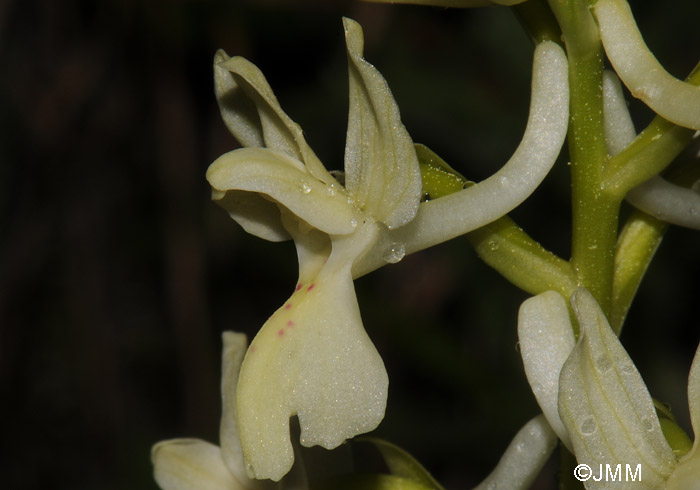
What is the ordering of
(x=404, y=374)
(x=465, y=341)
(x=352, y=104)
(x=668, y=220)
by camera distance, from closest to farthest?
(x=352, y=104) → (x=668, y=220) → (x=465, y=341) → (x=404, y=374)

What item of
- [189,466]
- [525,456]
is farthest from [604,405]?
[189,466]

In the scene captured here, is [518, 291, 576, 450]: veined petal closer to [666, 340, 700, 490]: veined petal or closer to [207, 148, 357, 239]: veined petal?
[666, 340, 700, 490]: veined petal

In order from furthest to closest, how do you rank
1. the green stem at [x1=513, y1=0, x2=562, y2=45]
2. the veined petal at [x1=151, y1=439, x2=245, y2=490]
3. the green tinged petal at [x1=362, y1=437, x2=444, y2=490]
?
the veined petal at [x1=151, y1=439, x2=245, y2=490] < the green tinged petal at [x1=362, y1=437, x2=444, y2=490] < the green stem at [x1=513, y1=0, x2=562, y2=45]

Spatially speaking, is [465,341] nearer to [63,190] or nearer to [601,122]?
[63,190]

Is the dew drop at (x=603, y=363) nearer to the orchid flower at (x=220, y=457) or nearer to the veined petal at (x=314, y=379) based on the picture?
the veined petal at (x=314, y=379)

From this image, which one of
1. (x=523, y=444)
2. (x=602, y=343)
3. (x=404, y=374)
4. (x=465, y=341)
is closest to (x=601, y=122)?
(x=602, y=343)

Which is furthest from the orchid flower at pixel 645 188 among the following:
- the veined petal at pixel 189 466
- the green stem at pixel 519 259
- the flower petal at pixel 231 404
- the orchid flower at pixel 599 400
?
the veined petal at pixel 189 466

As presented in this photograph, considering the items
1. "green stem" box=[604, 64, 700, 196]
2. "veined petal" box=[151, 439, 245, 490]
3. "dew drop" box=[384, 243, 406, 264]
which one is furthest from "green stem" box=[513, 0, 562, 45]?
"veined petal" box=[151, 439, 245, 490]
